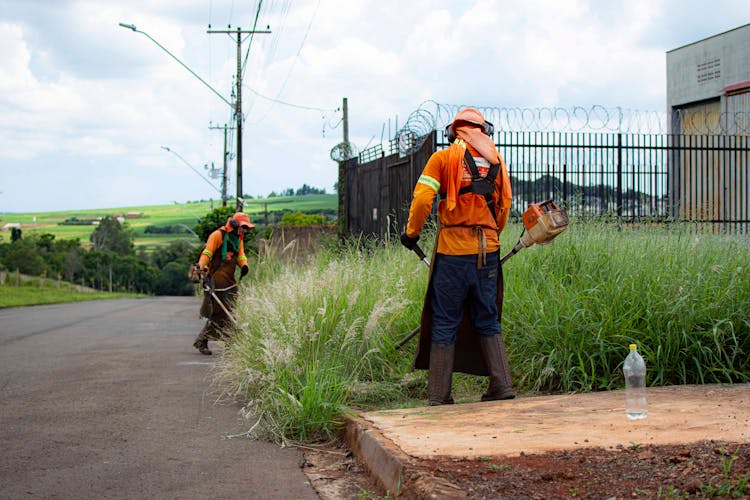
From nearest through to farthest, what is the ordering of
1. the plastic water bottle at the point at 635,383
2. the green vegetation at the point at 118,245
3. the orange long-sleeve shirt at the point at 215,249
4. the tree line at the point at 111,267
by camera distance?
the plastic water bottle at the point at 635,383, the orange long-sleeve shirt at the point at 215,249, the green vegetation at the point at 118,245, the tree line at the point at 111,267

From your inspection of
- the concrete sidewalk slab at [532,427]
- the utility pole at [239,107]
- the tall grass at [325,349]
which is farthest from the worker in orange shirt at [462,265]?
the utility pole at [239,107]

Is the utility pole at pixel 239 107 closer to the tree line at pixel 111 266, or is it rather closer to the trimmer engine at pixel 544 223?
the trimmer engine at pixel 544 223

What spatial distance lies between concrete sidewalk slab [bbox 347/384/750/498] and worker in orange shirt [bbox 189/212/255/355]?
6494mm

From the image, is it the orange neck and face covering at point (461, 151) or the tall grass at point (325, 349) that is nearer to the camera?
the tall grass at point (325, 349)

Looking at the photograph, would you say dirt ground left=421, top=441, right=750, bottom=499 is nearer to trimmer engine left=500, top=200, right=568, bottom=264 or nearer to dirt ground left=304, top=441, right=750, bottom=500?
dirt ground left=304, top=441, right=750, bottom=500

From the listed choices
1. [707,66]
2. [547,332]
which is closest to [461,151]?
[547,332]

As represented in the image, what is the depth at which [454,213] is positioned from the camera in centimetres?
683

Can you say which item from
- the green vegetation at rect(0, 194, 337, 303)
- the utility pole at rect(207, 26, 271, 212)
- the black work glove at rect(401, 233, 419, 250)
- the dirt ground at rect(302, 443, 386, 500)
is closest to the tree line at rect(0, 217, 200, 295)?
the green vegetation at rect(0, 194, 337, 303)

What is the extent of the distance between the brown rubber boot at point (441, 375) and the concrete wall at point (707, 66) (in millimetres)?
18811

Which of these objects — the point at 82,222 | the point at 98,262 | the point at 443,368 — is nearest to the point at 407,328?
the point at 443,368

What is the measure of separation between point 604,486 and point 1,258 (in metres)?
63.3

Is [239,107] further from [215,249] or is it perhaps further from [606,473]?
[606,473]

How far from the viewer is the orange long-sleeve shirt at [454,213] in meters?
6.72

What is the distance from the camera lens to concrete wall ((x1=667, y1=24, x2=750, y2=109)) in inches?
898
